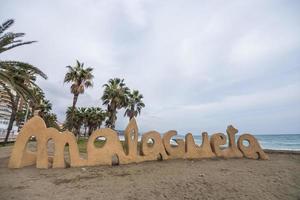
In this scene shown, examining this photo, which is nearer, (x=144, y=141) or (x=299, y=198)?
(x=299, y=198)

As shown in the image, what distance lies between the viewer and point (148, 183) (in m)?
7.13

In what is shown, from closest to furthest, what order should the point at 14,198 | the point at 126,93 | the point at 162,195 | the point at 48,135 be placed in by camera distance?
the point at 14,198
the point at 162,195
the point at 48,135
the point at 126,93

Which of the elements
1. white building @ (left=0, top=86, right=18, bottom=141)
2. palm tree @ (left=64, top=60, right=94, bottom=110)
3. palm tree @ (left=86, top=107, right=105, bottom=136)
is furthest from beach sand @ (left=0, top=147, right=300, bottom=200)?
palm tree @ (left=86, top=107, right=105, bottom=136)

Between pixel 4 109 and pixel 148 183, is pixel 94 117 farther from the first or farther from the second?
pixel 148 183

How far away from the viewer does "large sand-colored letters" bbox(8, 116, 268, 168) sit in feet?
30.8

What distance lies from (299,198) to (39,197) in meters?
8.04

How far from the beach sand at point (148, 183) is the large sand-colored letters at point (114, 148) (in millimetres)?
597

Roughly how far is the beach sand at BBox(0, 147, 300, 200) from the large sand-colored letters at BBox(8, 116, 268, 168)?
597mm

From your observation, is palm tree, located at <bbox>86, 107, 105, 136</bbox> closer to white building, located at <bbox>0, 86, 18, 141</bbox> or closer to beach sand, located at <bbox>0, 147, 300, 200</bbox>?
white building, located at <bbox>0, 86, 18, 141</bbox>

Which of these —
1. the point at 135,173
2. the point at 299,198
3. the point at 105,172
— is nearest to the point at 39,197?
the point at 105,172

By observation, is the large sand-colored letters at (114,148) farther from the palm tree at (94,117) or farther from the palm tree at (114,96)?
the palm tree at (94,117)

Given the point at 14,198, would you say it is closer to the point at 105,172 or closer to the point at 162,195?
the point at 105,172

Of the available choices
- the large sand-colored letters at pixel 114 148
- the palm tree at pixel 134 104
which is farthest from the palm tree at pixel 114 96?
the large sand-colored letters at pixel 114 148

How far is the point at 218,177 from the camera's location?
7832 millimetres
